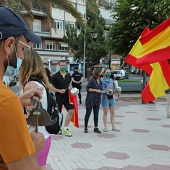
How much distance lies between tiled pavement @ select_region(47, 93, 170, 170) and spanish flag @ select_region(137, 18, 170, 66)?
1.81 m

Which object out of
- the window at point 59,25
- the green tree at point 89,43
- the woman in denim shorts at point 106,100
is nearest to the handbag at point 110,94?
the woman in denim shorts at point 106,100

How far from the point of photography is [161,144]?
5980mm

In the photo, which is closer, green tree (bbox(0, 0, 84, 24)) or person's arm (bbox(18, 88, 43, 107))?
person's arm (bbox(18, 88, 43, 107))

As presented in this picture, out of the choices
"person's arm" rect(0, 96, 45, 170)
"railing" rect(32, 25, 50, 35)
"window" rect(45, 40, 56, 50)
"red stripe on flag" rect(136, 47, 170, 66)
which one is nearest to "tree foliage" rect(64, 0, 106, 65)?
"railing" rect(32, 25, 50, 35)

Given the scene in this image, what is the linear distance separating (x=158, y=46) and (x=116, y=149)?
237 centimetres

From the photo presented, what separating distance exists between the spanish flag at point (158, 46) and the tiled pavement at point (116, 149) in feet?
5.95

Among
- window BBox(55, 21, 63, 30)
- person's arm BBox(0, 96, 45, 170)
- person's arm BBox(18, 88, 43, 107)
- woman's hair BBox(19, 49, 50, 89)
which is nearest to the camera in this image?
person's arm BBox(0, 96, 45, 170)

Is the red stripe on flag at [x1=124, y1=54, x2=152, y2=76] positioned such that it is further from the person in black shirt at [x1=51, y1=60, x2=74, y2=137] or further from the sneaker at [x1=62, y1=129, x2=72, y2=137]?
the sneaker at [x1=62, y1=129, x2=72, y2=137]

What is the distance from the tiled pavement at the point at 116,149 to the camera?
4586 mm

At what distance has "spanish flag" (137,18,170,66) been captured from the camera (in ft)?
18.8

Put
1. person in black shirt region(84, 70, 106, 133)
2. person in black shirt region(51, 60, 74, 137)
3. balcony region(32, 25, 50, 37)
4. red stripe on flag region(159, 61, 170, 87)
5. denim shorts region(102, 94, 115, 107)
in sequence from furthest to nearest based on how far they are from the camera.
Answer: balcony region(32, 25, 50, 37)
denim shorts region(102, 94, 115, 107)
person in black shirt region(84, 70, 106, 133)
person in black shirt region(51, 60, 74, 137)
red stripe on flag region(159, 61, 170, 87)

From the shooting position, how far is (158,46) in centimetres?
592

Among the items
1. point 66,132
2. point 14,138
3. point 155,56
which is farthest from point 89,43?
point 14,138

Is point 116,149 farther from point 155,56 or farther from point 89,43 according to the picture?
point 89,43
